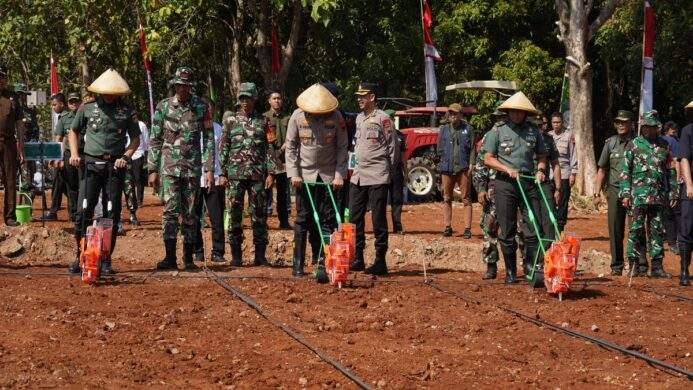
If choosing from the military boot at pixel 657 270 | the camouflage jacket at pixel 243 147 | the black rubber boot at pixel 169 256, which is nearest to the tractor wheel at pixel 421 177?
the military boot at pixel 657 270

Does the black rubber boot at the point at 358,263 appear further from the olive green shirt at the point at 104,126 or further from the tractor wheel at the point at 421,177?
the tractor wheel at the point at 421,177

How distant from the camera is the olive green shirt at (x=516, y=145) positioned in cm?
1297

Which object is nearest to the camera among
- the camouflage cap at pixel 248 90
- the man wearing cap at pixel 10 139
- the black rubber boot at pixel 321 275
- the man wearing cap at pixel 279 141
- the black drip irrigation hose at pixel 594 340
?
the black drip irrigation hose at pixel 594 340

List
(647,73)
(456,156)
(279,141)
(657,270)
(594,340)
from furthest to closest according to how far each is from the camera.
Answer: (647,73) < (456,156) < (279,141) < (657,270) < (594,340)

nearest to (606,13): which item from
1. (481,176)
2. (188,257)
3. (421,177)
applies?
(421,177)

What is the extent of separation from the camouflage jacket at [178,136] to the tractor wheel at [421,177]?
14.1 m

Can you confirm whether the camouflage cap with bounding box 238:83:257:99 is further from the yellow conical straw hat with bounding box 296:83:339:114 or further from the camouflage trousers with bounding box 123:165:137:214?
the camouflage trousers with bounding box 123:165:137:214

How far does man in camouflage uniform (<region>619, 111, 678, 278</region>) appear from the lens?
14375mm

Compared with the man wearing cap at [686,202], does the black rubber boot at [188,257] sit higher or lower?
lower

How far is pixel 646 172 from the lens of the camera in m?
14.4

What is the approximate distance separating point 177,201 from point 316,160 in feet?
5.28

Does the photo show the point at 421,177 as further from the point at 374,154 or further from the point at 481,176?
the point at 374,154

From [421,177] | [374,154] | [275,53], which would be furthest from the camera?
[275,53]

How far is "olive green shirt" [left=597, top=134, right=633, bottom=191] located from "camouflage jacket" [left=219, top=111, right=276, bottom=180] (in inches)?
161
